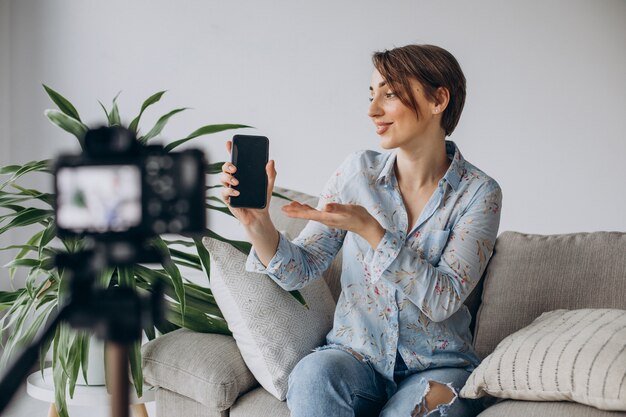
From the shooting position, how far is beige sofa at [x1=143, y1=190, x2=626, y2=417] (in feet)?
5.93

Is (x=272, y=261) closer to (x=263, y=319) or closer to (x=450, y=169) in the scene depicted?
(x=263, y=319)

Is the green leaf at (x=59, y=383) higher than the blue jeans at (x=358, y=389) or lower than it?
lower

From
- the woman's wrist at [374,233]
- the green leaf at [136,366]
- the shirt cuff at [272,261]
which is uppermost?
the woman's wrist at [374,233]

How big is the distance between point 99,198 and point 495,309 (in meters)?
1.53

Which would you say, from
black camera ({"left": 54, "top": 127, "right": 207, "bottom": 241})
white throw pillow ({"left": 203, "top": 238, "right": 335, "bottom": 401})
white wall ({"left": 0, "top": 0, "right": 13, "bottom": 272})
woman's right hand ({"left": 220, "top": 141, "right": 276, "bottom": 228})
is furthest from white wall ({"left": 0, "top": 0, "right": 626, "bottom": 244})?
black camera ({"left": 54, "top": 127, "right": 207, "bottom": 241})

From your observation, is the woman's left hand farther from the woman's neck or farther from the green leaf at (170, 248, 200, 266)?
the green leaf at (170, 248, 200, 266)

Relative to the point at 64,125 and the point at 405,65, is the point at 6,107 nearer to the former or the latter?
the point at 64,125

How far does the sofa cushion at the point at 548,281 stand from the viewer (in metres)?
1.92

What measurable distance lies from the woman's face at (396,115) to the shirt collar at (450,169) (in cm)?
8

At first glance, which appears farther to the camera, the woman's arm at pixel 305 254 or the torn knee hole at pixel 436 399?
the woman's arm at pixel 305 254

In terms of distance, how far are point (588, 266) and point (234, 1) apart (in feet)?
6.19

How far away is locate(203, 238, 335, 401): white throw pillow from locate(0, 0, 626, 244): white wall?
123 centimetres

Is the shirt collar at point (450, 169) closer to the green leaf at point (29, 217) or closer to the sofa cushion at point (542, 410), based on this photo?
the sofa cushion at point (542, 410)

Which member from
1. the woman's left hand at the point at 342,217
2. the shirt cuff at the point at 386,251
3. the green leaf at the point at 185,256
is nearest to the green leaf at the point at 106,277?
the green leaf at the point at 185,256
